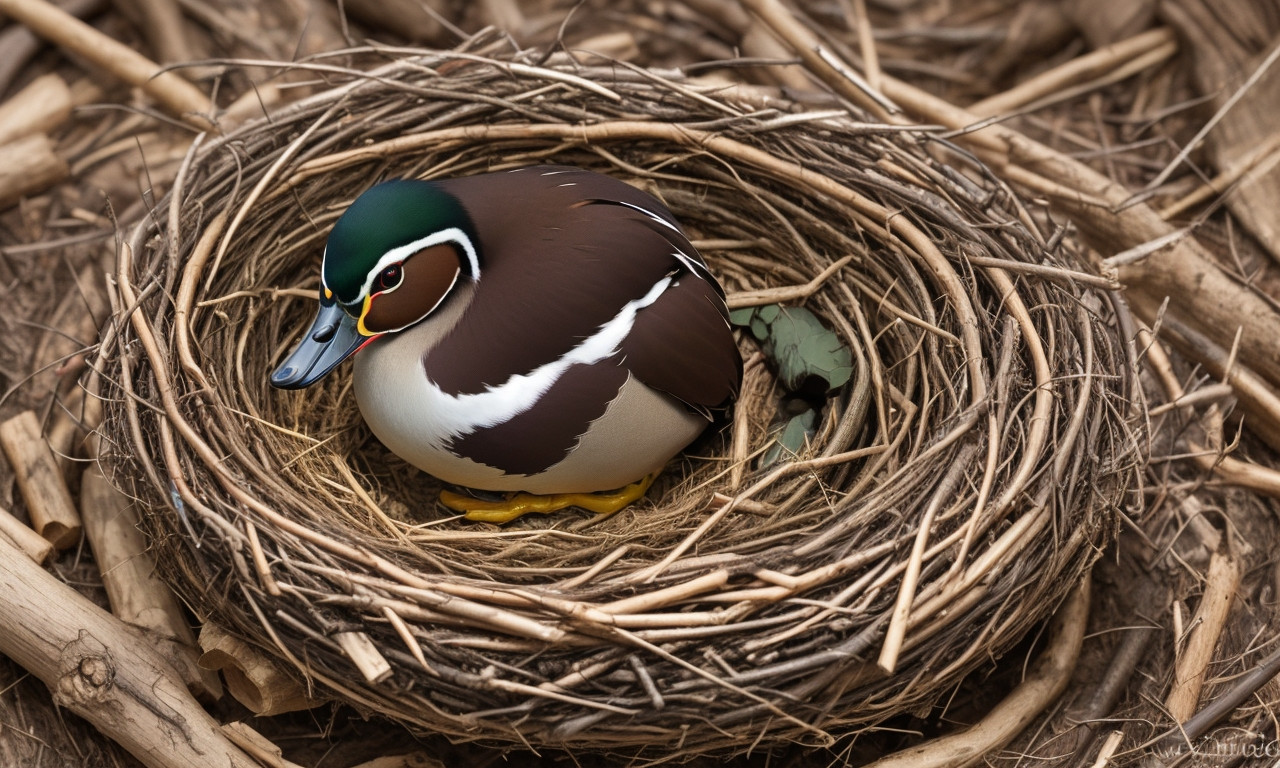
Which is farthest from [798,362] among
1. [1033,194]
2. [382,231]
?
[382,231]

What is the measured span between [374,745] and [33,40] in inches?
80.0

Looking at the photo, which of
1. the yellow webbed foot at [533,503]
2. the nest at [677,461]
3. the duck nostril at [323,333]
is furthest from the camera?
the yellow webbed foot at [533,503]

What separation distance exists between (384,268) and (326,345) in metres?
0.20

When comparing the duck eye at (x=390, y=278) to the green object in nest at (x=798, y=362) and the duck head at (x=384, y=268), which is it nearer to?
the duck head at (x=384, y=268)

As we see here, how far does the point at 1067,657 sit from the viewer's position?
210 centimetres

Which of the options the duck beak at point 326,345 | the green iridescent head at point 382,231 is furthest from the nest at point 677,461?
the green iridescent head at point 382,231

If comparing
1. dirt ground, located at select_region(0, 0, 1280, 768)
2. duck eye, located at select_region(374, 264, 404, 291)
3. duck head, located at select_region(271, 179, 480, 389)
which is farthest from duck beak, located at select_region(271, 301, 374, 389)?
dirt ground, located at select_region(0, 0, 1280, 768)

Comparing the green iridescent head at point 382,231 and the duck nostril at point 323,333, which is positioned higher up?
the green iridescent head at point 382,231

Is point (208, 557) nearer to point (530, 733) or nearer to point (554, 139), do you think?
point (530, 733)

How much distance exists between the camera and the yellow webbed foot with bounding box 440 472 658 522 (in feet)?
7.47

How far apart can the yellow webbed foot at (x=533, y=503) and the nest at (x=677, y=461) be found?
0.04m

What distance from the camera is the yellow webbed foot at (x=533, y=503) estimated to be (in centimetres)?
228

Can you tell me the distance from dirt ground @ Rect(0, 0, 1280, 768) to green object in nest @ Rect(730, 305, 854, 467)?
552mm

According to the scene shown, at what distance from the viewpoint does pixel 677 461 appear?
8.09ft
